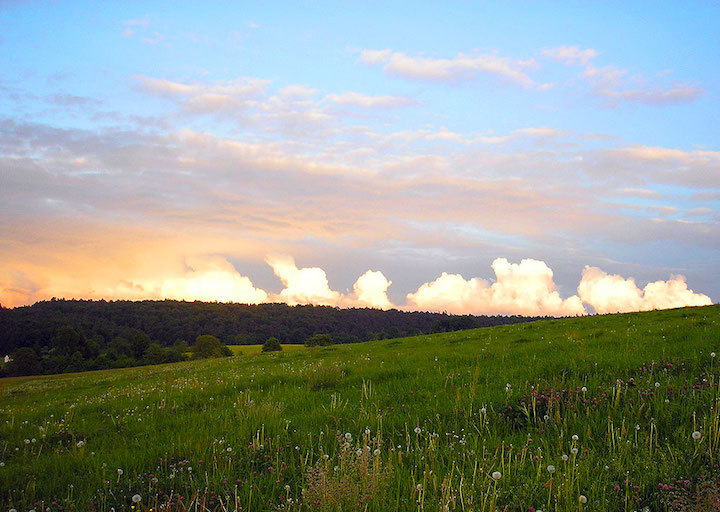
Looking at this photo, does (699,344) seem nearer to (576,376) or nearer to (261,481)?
(576,376)

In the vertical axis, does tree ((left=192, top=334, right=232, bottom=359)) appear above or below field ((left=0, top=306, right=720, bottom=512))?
below

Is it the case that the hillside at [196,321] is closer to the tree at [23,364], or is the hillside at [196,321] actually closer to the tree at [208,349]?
the tree at [23,364]

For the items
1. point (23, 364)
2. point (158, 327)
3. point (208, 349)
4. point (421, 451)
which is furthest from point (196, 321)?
point (421, 451)

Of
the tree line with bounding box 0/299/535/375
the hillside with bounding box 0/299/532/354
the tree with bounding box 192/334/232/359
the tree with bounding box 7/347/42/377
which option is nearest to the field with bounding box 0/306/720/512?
the tree line with bounding box 0/299/535/375

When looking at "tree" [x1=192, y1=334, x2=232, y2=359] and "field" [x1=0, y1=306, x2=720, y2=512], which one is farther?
"tree" [x1=192, y1=334, x2=232, y2=359]

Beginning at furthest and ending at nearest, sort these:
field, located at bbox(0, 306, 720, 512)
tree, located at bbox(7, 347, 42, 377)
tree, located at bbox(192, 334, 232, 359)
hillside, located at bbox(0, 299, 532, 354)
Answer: hillside, located at bbox(0, 299, 532, 354) → tree, located at bbox(7, 347, 42, 377) → tree, located at bbox(192, 334, 232, 359) → field, located at bbox(0, 306, 720, 512)

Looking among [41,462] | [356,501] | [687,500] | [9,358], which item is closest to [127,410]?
[41,462]

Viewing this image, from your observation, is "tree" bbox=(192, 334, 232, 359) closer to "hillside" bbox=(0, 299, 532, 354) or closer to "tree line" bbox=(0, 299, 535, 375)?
"tree line" bbox=(0, 299, 535, 375)

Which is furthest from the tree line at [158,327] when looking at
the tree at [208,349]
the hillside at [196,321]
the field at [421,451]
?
the field at [421,451]

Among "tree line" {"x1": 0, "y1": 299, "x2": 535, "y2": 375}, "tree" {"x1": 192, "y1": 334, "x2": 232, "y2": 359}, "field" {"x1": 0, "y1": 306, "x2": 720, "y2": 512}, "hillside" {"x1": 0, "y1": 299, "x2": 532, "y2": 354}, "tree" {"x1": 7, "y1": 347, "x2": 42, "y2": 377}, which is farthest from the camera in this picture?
"hillside" {"x1": 0, "y1": 299, "x2": 532, "y2": 354}

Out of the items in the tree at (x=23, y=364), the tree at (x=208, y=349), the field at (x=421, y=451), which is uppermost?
the field at (x=421, y=451)

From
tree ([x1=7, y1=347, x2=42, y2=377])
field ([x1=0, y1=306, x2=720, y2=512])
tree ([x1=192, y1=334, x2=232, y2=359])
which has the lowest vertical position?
tree ([x1=7, y1=347, x2=42, y2=377])

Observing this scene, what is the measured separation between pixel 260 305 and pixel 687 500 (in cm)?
17723

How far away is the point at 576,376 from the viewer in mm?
7430
